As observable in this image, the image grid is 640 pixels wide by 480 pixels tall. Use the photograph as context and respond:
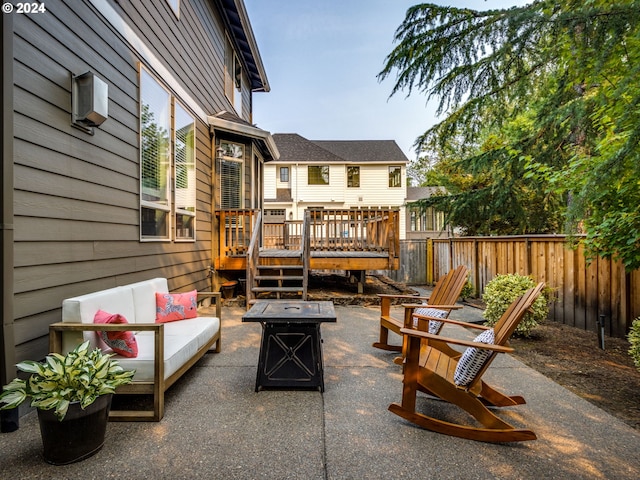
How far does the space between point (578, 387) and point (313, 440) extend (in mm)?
2472

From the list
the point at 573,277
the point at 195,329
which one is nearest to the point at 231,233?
the point at 195,329

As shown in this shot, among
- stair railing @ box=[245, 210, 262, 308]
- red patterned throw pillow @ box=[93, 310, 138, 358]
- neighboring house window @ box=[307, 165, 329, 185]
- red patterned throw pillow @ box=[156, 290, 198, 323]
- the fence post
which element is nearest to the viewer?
red patterned throw pillow @ box=[93, 310, 138, 358]

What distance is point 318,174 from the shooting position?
1616cm

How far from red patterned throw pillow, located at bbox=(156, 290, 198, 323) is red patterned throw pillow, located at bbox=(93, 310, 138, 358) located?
94cm

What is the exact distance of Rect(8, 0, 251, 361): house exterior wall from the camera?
2.25m

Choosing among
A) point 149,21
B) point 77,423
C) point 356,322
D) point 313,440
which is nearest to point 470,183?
point 356,322

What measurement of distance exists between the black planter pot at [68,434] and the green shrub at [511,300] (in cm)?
459

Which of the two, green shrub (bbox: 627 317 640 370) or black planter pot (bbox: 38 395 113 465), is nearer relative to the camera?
black planter pot (bbox: 38 395 113 465)

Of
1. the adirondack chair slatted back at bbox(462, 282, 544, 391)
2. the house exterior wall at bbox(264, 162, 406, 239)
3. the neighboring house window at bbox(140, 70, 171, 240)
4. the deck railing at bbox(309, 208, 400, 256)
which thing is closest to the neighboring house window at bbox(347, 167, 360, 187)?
the house exterior wall at bbox(264, 162, 406, 239)

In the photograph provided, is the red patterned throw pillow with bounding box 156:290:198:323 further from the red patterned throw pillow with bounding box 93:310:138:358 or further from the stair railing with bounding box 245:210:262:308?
the stair railing with bounding box 245:210:262:308

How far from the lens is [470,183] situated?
476 inches

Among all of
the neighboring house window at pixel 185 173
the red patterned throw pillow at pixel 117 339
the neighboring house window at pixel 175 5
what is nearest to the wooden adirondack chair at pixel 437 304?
Answer: the red patterned throw pillow at pixel 117 339

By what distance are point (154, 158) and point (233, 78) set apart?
194 inches

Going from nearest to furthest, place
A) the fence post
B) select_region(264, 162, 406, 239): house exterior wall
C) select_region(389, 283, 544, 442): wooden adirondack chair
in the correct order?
select_region(389, 283, 544, 442): wooden adirondack chair, the fence post, select_region(264, 162, 406, 239): house exterior wall
